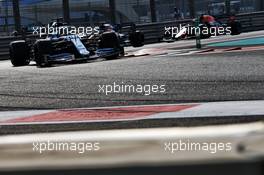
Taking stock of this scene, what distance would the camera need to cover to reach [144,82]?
10.2m

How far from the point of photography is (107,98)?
28.8 ft

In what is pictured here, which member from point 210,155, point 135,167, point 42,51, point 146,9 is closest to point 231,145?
point 210,155

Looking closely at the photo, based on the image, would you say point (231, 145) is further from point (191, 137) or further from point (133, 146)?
point (133, 146)

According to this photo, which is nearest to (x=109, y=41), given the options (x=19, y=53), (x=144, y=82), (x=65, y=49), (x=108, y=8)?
(x=65, y=49)

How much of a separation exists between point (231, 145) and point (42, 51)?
14.9 metres

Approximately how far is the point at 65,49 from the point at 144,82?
6.85 metres

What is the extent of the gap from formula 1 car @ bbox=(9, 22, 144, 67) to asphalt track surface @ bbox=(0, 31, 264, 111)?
1.77 meters

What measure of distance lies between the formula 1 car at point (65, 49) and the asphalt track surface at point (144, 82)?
1.77m

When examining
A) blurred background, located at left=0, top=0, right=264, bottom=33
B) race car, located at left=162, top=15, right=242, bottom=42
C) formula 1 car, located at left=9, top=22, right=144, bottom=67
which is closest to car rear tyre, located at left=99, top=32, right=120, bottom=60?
formula 1 car, located at left=9, top=22, right=144, bottom=67

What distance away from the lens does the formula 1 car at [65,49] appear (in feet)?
53.7

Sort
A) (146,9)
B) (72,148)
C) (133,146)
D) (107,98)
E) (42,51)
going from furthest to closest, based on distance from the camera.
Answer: (146,9) → (42,51) → (107,98) → (72,148) → (133,146)

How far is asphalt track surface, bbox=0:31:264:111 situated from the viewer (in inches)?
328

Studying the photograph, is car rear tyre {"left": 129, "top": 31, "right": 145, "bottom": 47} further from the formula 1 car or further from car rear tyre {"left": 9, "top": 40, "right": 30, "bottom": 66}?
car rear tyre {"left": 9, "top": 40, "right": 30, "bottom": 66}

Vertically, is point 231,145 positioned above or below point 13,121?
above
